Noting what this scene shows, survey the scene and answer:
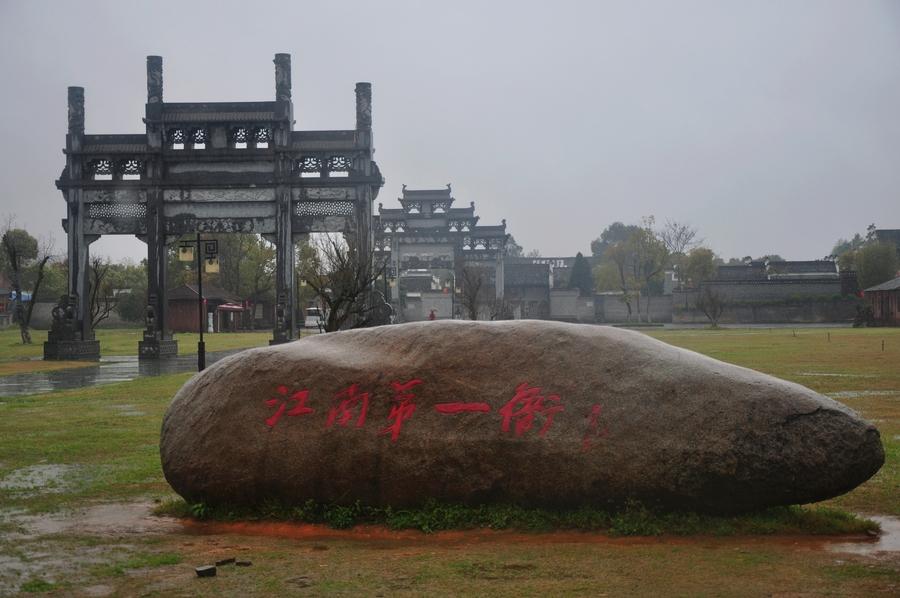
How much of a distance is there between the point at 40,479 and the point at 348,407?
4.83 m

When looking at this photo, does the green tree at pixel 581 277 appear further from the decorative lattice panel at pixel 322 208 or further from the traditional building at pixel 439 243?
the decorative lattice panel at pixel 322 208

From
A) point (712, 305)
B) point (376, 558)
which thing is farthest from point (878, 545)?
point (712, 305)

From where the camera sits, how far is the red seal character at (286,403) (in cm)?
891

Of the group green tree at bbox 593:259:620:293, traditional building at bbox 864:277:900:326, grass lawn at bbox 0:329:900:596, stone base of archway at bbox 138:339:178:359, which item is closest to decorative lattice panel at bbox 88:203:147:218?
stone base of archway at bbox 138:339:178:359

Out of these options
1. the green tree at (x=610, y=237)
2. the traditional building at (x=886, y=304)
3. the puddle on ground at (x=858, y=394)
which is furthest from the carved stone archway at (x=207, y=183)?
the green tree at (x=610, y=237)

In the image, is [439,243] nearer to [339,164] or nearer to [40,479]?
[339,164]

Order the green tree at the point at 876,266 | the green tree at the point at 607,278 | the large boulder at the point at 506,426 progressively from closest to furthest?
the large boulder at the point at 506,426, the green tree at the point at 876,266, the green tree at the point at 607,278

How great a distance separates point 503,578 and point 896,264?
8793cm

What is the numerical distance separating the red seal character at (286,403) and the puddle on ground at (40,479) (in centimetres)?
333

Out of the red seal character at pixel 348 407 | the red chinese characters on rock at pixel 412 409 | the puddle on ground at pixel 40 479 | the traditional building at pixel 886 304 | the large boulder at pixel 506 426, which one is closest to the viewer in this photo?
the large boulder at pixel 506 426

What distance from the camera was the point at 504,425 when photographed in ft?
27.9

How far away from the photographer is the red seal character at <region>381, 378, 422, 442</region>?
865 cm

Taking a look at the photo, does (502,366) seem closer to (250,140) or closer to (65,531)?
(65,531)

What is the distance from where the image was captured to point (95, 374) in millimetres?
29391
